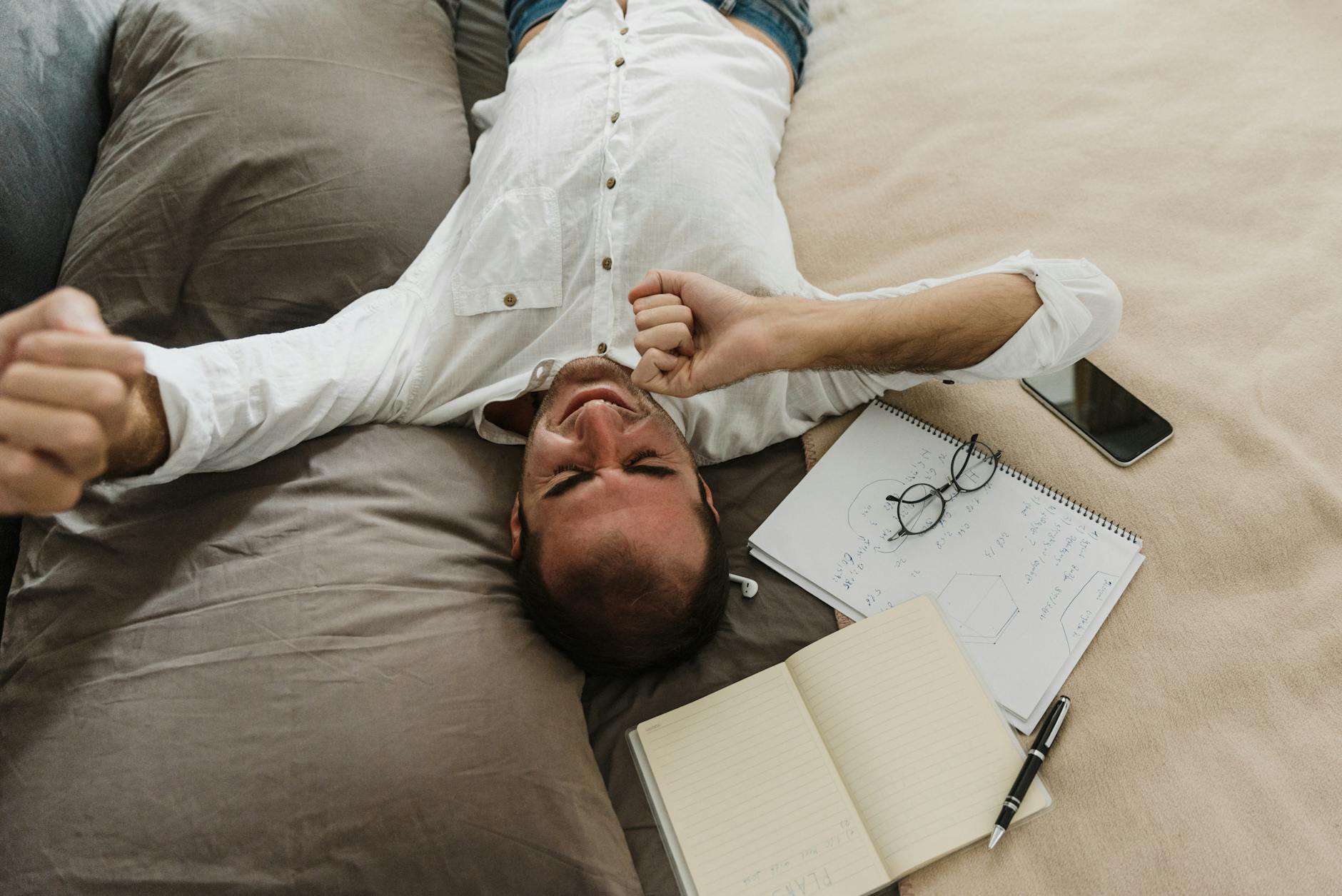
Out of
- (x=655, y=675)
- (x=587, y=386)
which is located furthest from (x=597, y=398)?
(x=655, y=675)

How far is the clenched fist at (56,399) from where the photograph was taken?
0.54 m

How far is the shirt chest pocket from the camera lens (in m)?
1.12

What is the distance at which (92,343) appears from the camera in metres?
0.55

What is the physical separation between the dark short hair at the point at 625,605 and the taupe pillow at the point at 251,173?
521mm

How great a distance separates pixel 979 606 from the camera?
100cm

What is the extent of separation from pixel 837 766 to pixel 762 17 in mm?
1340

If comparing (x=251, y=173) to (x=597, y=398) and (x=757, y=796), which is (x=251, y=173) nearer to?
(x=597, y=398)

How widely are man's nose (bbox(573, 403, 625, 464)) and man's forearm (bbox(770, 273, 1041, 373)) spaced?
240 millimetres

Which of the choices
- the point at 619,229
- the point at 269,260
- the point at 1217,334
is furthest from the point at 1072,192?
the point at 269,260

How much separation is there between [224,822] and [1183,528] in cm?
118

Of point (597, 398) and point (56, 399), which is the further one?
point (597, 398)

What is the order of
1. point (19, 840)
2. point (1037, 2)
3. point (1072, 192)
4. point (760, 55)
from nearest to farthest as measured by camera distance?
point (19, 840) < point (1072, 192) < point (760, 55) < point (1037, 2)

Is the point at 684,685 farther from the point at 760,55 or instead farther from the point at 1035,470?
the point at 760,55

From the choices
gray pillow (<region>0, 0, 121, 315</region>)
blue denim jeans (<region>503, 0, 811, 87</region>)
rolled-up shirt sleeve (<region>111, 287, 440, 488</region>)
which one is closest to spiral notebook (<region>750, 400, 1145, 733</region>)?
rolled-up shirt sleeve (<region>111, 287, 440, 488</region>)
